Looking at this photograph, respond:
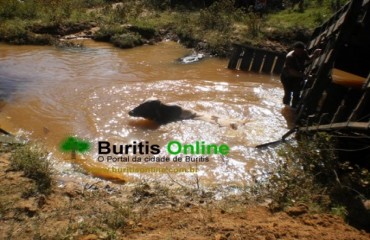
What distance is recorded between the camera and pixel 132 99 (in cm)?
877

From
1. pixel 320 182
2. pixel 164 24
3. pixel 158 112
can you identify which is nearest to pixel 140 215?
pixel 320 182

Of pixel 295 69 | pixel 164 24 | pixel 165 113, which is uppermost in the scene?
pixel 295 69

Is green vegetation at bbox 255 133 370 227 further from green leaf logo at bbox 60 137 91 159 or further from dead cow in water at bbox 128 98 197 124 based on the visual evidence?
green leaf logo at bbox 60 137 91 159

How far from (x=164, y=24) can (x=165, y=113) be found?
9422 millimetres

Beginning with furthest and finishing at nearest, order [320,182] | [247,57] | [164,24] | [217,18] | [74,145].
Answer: [164,24] → [217,18] → [247,57] → [74,145] → [320,182]

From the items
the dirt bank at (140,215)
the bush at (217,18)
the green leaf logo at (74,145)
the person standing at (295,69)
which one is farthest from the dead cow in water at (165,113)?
the bush at (217,18)

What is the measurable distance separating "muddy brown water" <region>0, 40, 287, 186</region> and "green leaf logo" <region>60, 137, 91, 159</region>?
121mm

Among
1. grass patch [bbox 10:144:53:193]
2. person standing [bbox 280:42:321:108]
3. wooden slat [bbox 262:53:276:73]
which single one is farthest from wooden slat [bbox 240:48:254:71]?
grass patch [bbox 10:144:53:193]

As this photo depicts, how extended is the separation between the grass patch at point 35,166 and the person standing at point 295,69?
543 cm

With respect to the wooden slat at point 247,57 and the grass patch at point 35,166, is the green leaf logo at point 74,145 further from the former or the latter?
the wooden slat at point 247,57

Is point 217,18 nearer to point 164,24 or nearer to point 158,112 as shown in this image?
point 164,24

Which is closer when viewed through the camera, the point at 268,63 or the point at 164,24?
the point at 268,63

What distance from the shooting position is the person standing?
787 cm

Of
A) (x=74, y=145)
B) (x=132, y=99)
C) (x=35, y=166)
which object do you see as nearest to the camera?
(x=35, y=166)
